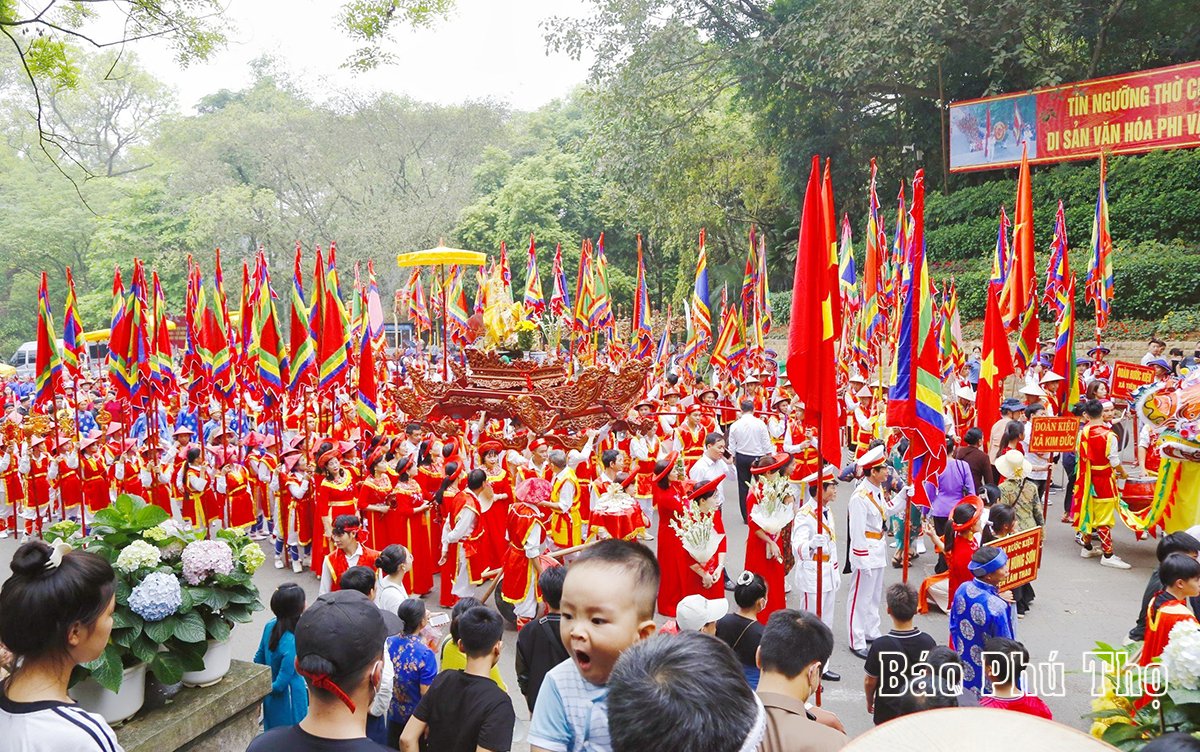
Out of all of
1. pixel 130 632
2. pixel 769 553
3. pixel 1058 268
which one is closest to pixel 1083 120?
pixel 1058 268

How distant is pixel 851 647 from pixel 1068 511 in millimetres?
5559

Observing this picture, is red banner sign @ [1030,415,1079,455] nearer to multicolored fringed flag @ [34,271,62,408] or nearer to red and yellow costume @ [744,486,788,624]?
red and yellow costume @ [744,486,788,624]

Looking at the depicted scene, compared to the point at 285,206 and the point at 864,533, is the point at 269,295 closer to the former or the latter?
the point at 864,533

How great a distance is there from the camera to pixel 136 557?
3.64m

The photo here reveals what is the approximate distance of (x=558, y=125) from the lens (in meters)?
46.2

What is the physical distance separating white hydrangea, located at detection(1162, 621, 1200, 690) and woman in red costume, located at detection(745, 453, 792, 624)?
4.06 m

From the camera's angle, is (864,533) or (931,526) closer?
(864,533)

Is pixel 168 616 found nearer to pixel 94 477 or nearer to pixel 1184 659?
pixel 1184 659

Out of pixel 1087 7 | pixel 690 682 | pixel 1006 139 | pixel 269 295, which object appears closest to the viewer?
pixel 690 682

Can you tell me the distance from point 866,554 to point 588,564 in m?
5.12

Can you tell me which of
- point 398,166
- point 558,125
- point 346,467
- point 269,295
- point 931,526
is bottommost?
point 931,526

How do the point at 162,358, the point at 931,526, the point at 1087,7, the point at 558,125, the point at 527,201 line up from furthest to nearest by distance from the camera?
the point at 558,125 < the point at 527,201 < the point at 1087,7 < the point at 162,358 < the point at 931,526

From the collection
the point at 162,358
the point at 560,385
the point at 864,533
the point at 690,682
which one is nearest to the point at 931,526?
the point at 864,533

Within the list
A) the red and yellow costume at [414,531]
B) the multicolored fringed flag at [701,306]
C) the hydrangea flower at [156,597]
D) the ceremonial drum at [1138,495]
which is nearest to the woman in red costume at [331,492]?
the red and yellow costume at [414,531]
